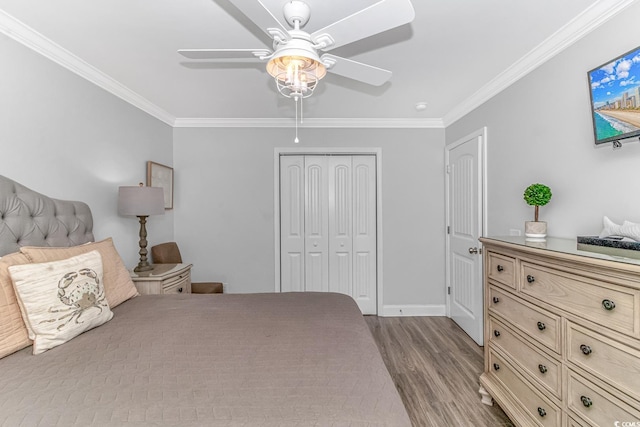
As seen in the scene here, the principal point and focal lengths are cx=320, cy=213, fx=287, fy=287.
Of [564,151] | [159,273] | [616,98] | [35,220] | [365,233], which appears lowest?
[159,273]

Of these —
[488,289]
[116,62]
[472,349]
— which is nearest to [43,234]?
[116,62]

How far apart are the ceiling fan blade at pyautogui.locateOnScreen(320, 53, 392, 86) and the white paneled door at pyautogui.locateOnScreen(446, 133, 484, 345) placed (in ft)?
5.37

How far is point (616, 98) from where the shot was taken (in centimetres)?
141

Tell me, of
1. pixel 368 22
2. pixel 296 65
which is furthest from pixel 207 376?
pixel 368 22

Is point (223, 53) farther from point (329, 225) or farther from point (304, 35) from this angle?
point (329, 225)

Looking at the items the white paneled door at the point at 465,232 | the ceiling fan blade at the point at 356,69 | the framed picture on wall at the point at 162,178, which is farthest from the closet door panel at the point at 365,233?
the framed picture on wall at the point at 162,178

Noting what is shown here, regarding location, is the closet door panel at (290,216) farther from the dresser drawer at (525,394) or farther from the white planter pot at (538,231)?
the white planter pot at (538,231)

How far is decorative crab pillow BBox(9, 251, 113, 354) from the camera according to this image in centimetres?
124

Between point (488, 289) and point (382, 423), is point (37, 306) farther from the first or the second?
point (488, 289)

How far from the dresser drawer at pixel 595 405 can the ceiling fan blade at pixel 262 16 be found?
197cm

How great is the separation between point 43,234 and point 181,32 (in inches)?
58.5

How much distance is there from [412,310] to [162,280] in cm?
283

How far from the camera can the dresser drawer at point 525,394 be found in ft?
4.60

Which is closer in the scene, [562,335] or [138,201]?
[562,335]
